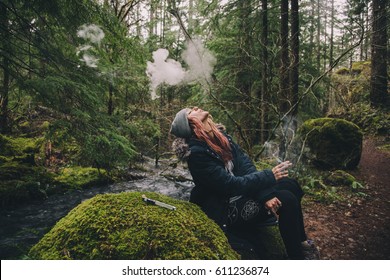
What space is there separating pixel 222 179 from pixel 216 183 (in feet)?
0.23

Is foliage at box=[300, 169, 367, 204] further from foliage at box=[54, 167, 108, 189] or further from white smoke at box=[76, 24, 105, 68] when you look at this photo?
foliage at box=[54, 167, 108, 189]

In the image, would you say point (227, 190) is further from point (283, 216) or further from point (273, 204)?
point (283, 216)

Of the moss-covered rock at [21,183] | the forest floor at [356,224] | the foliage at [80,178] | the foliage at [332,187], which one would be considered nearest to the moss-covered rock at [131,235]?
the forest floor at [356,224]

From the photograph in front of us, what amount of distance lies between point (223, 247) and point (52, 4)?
4.64 meters

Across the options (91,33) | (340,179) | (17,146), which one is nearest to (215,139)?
(91,33)

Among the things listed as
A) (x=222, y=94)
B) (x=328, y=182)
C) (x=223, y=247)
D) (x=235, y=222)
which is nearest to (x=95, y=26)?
(x=235, y=222)

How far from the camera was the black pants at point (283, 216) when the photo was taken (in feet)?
8.68

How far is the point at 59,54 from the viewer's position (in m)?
4.58

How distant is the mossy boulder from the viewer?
299 inches

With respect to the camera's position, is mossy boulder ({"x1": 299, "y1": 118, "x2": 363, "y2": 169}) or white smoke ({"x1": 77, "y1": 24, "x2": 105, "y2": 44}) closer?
white smoke ({"x1": 77, "y1": 24, "x2": 105, "y2": 44})

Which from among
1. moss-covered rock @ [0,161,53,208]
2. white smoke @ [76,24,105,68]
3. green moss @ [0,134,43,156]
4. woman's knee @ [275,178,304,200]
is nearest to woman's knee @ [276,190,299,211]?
woman's knee @ [275,178,304,200]

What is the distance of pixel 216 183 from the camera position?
8.25ft

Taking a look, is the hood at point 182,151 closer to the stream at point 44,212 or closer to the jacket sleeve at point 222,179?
the jacket sleeve at point 222,179

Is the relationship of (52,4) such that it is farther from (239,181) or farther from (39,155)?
(39,155)
